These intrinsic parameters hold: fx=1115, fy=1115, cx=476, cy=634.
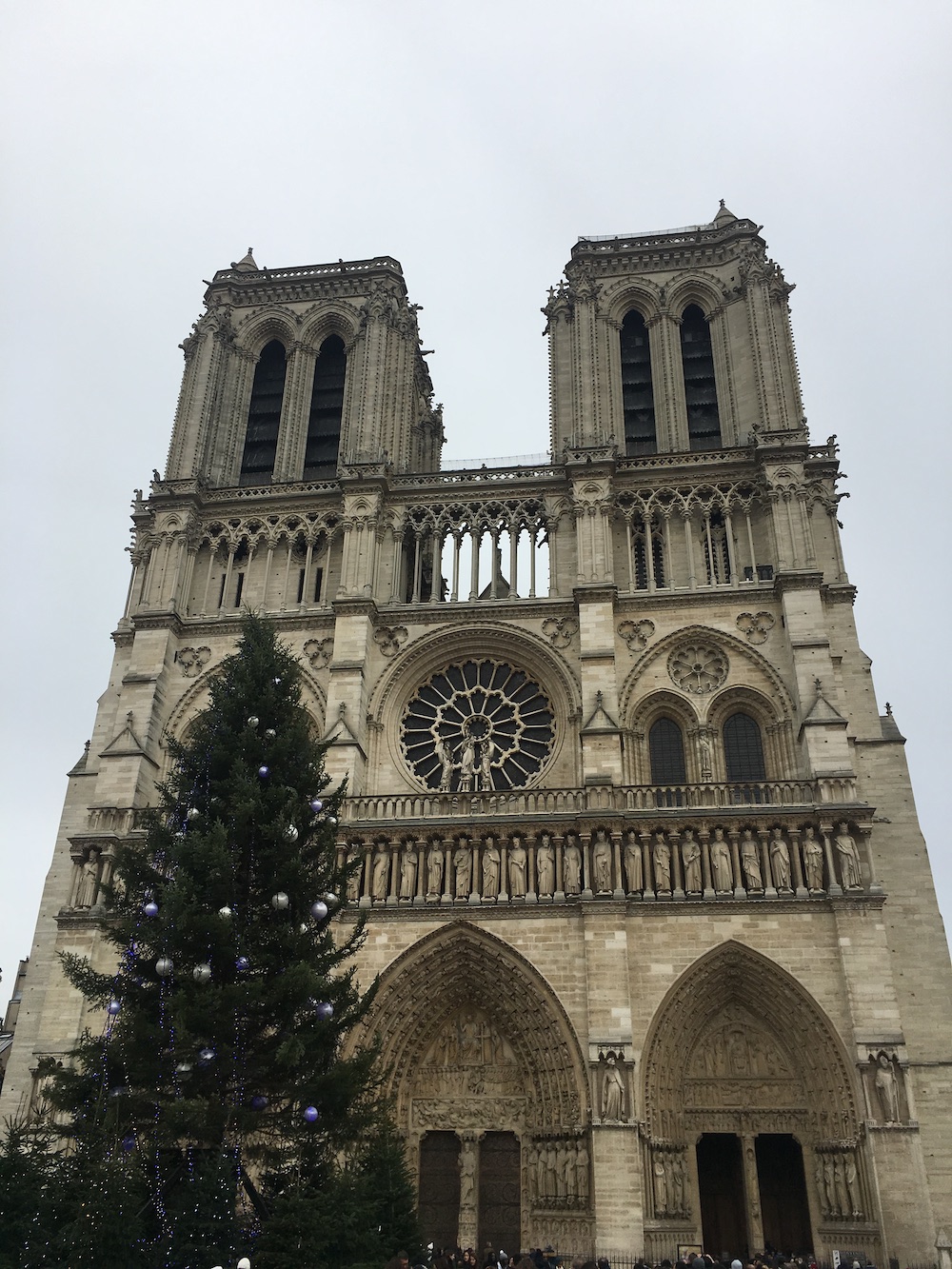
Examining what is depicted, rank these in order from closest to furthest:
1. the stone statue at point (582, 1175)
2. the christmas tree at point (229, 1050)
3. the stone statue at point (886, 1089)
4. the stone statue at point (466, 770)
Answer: the christmas tree at point (229, 1050)
the stone statue at point (886, 1089)
the stone statue at point (582, 1175)
the stone statue at point (466, 770)

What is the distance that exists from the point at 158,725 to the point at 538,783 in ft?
26.8

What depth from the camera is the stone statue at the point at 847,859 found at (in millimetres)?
19125

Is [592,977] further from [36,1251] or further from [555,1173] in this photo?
[36,1251]

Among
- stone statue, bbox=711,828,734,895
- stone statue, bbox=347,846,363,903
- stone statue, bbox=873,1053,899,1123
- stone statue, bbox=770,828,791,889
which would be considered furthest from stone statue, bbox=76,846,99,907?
A: stone statue, bbox=873,1053,899,1123

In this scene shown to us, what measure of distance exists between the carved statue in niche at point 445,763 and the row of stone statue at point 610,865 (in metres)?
1.92

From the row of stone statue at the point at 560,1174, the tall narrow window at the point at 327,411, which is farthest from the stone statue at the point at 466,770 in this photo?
the tall narrow window at the point at 327,411

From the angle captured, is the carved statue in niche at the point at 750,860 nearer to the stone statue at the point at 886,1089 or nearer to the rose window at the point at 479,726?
the stone statue at the point at 886,1089

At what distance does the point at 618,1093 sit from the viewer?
58.9 feet

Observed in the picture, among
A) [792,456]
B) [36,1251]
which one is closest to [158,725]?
[36,1251]

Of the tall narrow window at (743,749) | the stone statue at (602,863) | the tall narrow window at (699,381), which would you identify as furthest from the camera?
the tall narrow window at (699,381)

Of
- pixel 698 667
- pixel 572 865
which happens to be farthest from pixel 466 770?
pixel 698 667

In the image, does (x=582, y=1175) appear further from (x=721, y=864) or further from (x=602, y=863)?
(x=721, y=864)

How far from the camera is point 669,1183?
1809cm

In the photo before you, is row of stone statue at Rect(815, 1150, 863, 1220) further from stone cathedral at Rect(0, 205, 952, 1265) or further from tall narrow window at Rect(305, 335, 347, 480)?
tall narrow window at Rect(305, 335, 347, 480)
